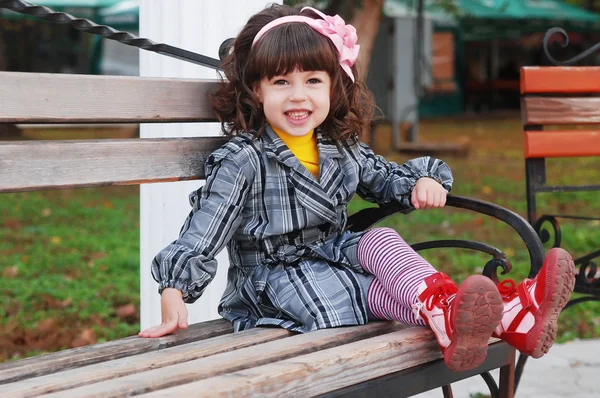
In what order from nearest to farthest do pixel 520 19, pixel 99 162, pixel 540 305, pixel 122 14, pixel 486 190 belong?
1. pixel 540 305
2. pixel 99 162
3. pixel 486 190
4. pixel 122 14
5. pixel 520 19

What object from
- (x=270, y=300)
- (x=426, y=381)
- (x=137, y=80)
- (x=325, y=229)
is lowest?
(x=426, y=381)

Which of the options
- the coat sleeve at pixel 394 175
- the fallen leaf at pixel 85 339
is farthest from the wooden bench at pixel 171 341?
the fallen leaf at pixel 85 339

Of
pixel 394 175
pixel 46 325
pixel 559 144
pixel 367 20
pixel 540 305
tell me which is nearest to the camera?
pixel 540 305

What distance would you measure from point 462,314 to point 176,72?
1253 millimetres

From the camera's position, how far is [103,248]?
5730 millimetres

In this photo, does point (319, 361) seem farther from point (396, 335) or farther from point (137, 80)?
point (137, 80)

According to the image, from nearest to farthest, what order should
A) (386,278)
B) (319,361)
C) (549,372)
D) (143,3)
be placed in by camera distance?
(319,361) → (386,278) → (143,3) → (549,372)

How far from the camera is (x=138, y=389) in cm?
160

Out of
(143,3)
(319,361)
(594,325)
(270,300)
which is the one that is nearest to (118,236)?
(594,325)

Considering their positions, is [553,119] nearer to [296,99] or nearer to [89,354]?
[296,99]

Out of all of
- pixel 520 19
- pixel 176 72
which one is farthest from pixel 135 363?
pixel 520 19

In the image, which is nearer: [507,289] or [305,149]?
[507,289]

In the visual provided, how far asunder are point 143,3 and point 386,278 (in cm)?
115

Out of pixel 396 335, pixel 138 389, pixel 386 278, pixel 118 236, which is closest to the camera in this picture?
pixel 138 389
